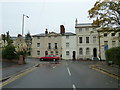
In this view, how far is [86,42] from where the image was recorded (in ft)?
151

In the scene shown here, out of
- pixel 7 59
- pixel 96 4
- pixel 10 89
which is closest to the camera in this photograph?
pixel 10 89

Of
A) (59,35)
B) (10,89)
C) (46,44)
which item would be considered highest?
(59,35)

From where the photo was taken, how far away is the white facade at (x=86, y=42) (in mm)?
45156

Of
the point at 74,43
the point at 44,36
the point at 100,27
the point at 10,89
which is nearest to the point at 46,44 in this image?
the point at 44,36

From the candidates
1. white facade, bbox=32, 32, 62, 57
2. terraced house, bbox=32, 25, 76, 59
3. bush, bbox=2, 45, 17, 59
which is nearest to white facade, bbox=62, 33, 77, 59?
terraced house, bbox=32, 25, 76, 59

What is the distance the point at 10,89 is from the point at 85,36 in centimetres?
4111

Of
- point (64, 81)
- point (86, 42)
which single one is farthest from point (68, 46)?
point (64, 81)

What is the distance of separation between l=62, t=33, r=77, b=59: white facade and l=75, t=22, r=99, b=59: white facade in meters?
1.49

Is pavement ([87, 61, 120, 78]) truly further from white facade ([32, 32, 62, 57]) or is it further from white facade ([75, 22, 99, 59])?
white facade ([32, 32, 62, 57])

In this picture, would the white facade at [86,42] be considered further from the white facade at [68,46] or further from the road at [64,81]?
the road at [64,81]

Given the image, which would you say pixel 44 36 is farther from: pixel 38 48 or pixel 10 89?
pixel 10 89

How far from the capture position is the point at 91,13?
13.8m

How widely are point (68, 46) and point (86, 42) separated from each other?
6.25 m

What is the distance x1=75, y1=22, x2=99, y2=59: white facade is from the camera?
4516cm
